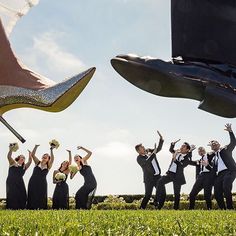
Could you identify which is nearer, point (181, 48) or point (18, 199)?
point (181, 48)

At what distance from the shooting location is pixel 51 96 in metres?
5.82

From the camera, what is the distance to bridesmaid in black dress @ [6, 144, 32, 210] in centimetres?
1200

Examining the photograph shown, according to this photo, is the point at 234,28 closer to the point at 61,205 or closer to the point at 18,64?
the point at 18,64

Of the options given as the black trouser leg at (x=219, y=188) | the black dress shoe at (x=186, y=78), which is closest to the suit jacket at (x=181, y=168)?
the black trouser leg at (x=219, y=188)

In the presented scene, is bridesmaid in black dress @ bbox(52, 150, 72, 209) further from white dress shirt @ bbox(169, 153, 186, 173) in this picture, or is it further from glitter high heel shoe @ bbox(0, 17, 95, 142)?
glitter high heel shoe @ bbox(0, 17, 95, 142)

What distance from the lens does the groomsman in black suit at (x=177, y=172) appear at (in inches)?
471

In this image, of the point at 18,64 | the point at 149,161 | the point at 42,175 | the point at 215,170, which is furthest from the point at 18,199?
the point at 18,64

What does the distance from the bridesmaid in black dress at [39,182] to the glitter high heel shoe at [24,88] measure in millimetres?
5779

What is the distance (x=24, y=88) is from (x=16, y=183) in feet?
21.1

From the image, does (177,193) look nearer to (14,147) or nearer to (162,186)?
(162,186)

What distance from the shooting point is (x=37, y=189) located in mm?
12141

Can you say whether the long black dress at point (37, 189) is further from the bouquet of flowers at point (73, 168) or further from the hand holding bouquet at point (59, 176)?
the bouquet of flowers at point (73, 168)

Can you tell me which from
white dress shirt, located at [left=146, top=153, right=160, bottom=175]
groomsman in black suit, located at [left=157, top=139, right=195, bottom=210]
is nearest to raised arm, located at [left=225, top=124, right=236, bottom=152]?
groomsman in black suit, located at [left=157, top=139, right=195, bottom=210]

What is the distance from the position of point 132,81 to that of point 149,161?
834 cm
